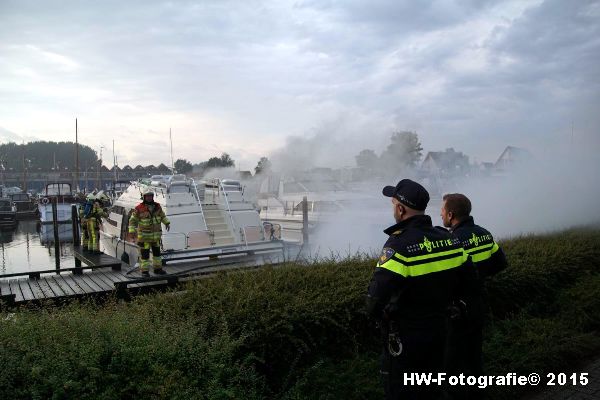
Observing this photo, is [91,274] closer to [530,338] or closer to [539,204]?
[530,338]

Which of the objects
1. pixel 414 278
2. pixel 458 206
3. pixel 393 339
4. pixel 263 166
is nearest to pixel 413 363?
pixel 393 339

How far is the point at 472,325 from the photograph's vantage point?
394 centimetres

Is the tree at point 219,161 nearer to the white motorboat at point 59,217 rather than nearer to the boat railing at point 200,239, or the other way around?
the white motorboat at point 59,217

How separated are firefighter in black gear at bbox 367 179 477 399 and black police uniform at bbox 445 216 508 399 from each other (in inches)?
29.4

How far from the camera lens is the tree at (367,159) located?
21438mm

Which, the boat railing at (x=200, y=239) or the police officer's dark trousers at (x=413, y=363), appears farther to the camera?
the boat railing at (x=200, y=239)

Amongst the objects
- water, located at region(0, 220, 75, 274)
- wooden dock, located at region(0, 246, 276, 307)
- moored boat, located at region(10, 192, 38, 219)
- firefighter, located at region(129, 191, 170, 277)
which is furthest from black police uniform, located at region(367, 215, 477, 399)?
moored boat, located at region(10, 192, 38, 219)

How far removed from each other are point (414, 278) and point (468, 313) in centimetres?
115

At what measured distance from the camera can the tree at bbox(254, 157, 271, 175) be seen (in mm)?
23803

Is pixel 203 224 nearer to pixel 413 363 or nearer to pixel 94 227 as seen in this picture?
pixel 94 227

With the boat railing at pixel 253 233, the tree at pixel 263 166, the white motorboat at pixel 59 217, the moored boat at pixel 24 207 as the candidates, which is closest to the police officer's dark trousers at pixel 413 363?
the boat railing at pixel 253 233

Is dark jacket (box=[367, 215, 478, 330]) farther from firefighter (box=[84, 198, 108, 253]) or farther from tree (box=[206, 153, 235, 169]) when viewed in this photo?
tree (box=[206, 153, 235, 169])

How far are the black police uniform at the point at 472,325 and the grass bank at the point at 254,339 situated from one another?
717 mm

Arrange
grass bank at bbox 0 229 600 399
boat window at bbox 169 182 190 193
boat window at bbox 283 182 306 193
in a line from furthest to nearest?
1. boat window at bbox 283 182 306 193
2. boat window at bbox 169 182 190 193
3. grass bank at bbox 0 229 600 399
